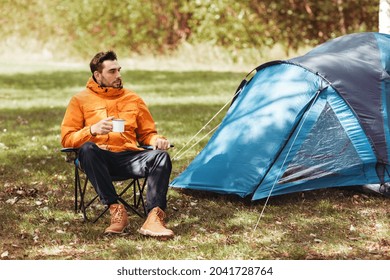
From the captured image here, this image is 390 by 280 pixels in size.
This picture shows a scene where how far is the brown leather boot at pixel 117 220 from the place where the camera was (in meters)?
5.08

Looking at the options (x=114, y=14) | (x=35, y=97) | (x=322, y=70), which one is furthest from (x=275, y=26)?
(x=322, y=70)

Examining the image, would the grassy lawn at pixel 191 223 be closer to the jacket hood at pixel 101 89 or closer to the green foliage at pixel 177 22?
the jacket hood at pixel 101 89

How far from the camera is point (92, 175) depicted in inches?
201

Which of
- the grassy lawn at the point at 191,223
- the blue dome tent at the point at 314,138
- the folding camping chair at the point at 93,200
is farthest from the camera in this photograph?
the blue dome tent at the point at 314,138

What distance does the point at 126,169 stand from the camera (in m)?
5.28

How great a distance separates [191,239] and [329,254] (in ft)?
3.26

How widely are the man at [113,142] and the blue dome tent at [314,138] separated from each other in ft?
2.90

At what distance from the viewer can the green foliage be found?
1923 centimetres

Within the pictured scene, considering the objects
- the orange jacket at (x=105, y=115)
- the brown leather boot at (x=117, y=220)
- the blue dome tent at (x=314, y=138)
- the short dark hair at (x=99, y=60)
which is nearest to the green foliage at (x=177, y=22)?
the blue dome tent at (x=314, y=138)

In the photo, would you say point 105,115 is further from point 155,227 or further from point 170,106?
point 170,106

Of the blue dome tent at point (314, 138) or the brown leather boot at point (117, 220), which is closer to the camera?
the brown leather boot at point (117, 220)

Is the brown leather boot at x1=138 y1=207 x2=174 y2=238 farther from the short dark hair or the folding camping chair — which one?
the short dark hair

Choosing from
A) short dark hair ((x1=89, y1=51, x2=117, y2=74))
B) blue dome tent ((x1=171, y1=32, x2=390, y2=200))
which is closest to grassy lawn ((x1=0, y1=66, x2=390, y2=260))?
blue dome tent ((x1=171, y1=32, x2=390, y2=200))
